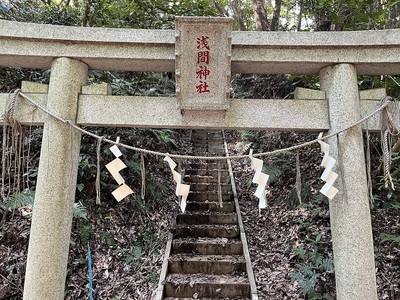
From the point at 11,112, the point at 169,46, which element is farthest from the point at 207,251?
the point at 11,112

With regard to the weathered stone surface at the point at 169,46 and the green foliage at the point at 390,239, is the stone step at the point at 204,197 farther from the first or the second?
the weathered stone surface at the point at 169,46

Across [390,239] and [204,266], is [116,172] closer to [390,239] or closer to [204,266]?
[204,266]

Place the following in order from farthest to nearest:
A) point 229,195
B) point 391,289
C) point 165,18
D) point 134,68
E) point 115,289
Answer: point 165,18 < point 229,195 < point 115,289 < point 391,289 < point 134,68

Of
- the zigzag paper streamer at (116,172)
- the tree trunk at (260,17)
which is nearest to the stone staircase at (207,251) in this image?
the zigzag paper streamer at (116,172)

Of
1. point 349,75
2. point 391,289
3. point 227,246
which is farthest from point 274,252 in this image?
point 349,75

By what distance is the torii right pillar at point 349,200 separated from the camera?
2.68 metres

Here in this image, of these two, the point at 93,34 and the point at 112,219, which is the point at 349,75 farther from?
the point at 112,219

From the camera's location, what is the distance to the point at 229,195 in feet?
19.9

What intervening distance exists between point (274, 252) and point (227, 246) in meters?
0.81

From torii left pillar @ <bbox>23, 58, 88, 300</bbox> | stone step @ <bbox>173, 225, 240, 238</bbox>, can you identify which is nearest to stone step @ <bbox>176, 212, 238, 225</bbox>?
stone step @ <bbox>173, 225, 240, 238</bbox>

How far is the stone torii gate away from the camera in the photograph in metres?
2.76

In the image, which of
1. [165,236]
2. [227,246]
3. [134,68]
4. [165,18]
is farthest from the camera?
[165,18]

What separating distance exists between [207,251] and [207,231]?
0.44 m

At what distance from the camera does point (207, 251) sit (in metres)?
4.54
